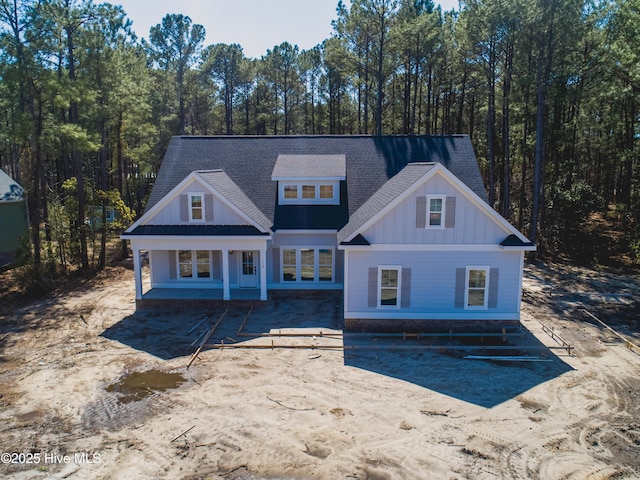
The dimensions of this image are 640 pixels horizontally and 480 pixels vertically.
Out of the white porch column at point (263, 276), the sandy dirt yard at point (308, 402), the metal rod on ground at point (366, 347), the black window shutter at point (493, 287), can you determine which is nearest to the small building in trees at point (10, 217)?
the sandy dirt yard at point (308, 402)

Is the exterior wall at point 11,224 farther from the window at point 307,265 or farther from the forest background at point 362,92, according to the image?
the window at point 307,265

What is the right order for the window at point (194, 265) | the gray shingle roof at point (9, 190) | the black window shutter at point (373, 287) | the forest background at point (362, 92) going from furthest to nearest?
the gray shingle roof at point (9, 190), the forest background at point (362, 92), the window at point (194, 265), the black window shutter at point (373, 287)

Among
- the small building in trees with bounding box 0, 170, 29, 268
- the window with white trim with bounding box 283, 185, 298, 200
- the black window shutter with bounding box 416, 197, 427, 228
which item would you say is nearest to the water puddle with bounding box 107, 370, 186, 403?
the black window shutter with bounding box 416, 197, 427, 228

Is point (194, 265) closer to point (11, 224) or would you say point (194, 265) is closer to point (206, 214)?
point (206, 214)

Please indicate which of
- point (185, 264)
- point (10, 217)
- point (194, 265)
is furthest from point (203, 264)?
point (10, 217)

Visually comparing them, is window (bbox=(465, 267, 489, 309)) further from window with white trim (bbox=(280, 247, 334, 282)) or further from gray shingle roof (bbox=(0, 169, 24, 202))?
gray shingle roof (bbox=(0, 169, 24, 202))

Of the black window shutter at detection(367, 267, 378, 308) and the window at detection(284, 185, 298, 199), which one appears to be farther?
the window at detection(284, 185, 298, 199)
